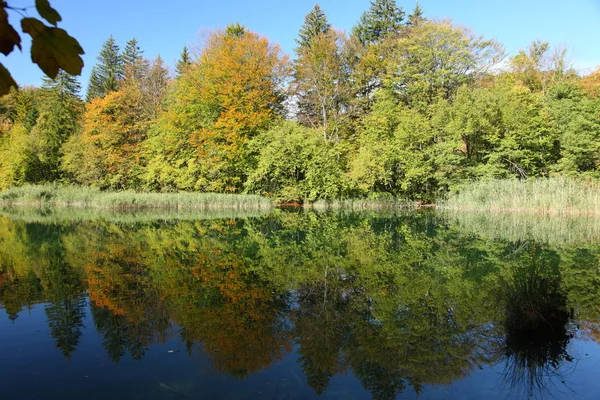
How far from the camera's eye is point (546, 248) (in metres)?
10.8

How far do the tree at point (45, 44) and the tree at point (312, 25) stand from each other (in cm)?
3870

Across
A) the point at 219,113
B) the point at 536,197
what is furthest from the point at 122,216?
the point at 536,197

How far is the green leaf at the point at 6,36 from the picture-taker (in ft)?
3.80

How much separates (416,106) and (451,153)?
5.07 meters

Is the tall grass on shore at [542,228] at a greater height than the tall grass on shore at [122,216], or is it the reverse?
the tall grass on shore at [122,216]

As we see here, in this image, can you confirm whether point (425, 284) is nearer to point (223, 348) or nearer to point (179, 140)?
point (223, 348)

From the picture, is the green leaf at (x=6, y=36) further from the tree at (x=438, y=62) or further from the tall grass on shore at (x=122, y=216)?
the tree at (x=438, y=62)

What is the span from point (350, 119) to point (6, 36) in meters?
33.3

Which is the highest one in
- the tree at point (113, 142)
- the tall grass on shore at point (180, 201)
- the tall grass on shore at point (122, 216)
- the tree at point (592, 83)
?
the tree at point (592, 83)

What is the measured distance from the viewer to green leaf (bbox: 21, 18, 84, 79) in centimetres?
122

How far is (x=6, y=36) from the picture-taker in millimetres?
1166

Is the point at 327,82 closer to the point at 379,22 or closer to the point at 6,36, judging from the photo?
the point at 379,22

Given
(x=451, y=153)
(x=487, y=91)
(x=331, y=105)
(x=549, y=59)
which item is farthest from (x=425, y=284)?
(x=549, y=59)

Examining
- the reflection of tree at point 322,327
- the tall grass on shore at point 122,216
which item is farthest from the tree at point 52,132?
the reflection of tree at point 322,327
